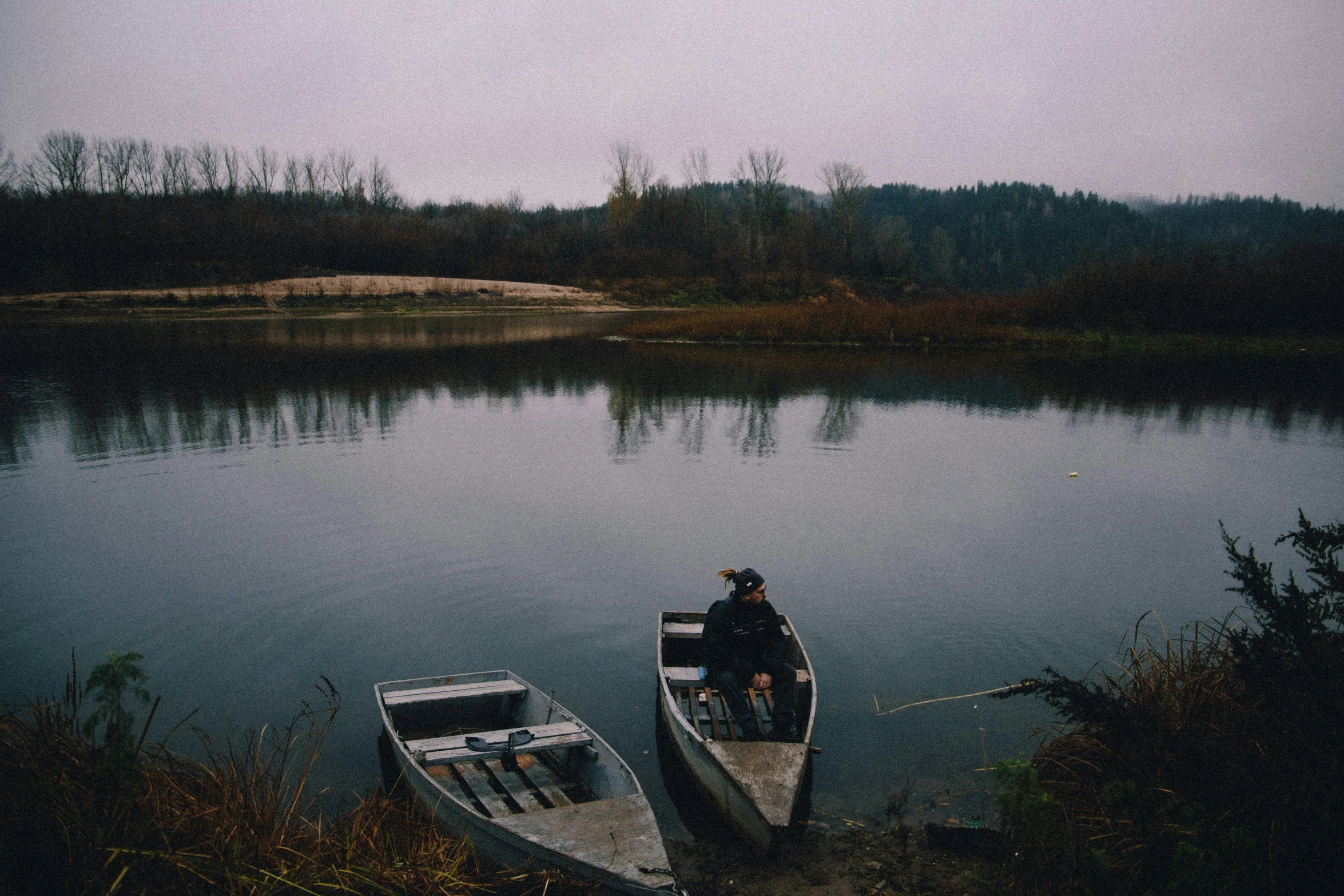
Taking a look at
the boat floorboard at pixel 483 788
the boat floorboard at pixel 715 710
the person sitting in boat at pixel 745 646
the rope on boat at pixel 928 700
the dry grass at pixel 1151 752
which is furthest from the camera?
the rope on boat at pixel 928 700

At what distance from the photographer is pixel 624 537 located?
12.9 meters

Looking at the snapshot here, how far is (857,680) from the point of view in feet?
28.2

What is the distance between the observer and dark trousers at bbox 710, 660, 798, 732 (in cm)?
668

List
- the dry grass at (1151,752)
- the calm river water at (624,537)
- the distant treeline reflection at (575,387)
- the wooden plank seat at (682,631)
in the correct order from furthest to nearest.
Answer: the distant treeline reflection at (575,387), the wooden plank seat at (682,631), the calm river water at (624,537), the dry grass at (1151,752)

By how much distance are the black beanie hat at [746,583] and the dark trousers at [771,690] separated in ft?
2.34

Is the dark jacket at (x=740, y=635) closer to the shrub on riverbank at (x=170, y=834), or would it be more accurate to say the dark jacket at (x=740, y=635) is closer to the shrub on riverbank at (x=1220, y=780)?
the shrub on riverbank at (x=1220, y=780)

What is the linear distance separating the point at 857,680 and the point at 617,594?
12.2ft

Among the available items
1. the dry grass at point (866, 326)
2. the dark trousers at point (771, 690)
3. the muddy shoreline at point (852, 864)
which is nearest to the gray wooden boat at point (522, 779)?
the muddy shoreline at point (852, 864)

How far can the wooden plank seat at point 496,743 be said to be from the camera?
6008 millimetres

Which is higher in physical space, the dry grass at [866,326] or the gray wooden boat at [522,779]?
the dry grass at [866,326]

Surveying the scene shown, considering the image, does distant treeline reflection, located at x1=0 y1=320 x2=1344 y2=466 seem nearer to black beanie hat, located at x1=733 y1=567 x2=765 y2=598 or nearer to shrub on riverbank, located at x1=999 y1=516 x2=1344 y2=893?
black beanie hat, located at x1=733 y1=567 x2=765 y2=598

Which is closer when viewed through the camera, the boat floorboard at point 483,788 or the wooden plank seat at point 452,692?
the boat floorboard at point 483,788

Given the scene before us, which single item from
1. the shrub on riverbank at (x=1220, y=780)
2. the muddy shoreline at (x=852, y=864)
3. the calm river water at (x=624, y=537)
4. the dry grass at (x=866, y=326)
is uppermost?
the dry grass at (x=866, y=326)

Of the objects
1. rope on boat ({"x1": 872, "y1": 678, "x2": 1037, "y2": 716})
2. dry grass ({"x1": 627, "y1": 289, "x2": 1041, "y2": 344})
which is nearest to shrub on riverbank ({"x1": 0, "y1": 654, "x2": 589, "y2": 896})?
rope on boat ({"x1": 872, "y1": 678, "x2": 1037, "y2": 716})
